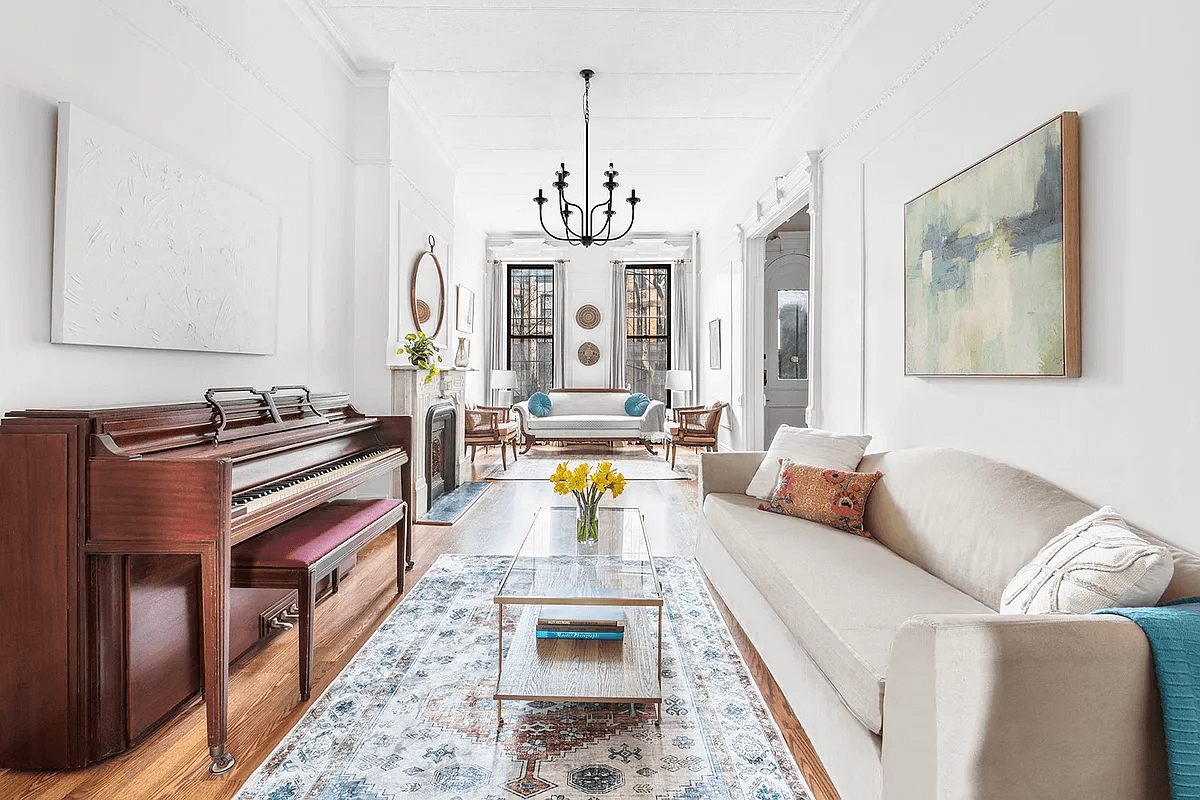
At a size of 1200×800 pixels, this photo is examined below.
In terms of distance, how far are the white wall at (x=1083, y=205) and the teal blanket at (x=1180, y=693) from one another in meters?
0.66

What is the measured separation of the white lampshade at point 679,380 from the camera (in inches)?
376

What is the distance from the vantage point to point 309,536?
8.50 feet

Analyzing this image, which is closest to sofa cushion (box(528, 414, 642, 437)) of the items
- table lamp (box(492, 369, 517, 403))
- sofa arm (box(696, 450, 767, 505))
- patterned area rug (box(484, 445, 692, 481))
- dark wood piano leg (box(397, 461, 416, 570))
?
patterned area rug (box(484, 445, 692, 481))

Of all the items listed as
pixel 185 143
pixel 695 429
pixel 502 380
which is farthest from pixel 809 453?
pixel 502 380

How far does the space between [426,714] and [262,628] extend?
979 mm

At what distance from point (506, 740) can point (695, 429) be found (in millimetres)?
5761

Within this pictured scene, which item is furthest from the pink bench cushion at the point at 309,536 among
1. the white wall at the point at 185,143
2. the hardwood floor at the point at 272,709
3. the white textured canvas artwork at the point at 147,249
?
the white textured canvas artwork at the point at 147,249

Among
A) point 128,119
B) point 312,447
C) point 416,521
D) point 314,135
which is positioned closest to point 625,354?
point 416,521

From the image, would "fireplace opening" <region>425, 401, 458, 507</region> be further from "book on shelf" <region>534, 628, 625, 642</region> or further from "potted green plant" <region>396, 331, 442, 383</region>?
"book on shelf" <region>534, 628, 625, 642</region>

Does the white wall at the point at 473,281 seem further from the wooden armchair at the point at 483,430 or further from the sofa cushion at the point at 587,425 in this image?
the sofa cushion at the point at 587,425

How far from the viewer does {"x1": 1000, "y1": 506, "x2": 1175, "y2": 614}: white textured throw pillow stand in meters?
1.39

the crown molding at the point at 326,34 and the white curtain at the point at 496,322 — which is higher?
the crown molding at the point at 326,34

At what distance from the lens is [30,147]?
2.00m

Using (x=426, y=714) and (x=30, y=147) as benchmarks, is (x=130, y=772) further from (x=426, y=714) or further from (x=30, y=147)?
(x=30, y=147)
